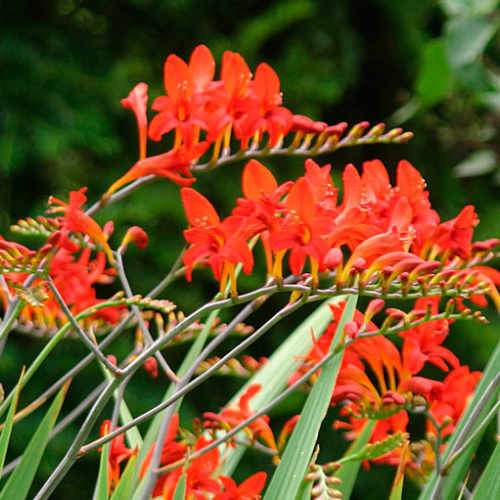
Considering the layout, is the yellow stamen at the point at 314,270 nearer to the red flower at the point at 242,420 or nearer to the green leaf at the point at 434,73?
the red flower at the point at 242,420

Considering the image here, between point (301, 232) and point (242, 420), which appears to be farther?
point (242, 420)

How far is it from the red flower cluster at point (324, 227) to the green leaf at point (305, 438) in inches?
3.4

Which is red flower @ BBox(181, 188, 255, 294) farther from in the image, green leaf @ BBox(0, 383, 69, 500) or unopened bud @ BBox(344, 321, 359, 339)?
green leaf @ BBox(0, 383, 69, 500)

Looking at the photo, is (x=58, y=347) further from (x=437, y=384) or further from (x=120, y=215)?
(x=437, y=384)

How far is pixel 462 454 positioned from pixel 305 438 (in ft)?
0.49

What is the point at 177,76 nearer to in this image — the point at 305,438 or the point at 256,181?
the point at 256,181

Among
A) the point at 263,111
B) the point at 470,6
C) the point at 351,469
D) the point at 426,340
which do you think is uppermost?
the point at 470,6

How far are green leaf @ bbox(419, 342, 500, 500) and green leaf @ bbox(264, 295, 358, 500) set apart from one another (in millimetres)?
121

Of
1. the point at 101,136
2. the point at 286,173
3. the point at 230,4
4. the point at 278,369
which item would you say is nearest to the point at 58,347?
the point at 101,136

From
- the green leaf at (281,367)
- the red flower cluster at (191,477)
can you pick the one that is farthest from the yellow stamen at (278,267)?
the green leaf at (281,367)

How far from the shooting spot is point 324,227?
923 mm

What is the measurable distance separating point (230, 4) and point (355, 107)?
50cm

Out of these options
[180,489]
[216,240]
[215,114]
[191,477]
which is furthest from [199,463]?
[215,114]

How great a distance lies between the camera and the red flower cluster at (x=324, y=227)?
36.0 inches
